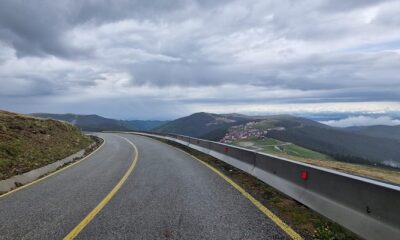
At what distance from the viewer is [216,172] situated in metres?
14.2

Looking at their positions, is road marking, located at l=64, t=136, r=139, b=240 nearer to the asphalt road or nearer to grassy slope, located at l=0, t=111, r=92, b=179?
the asphalt road

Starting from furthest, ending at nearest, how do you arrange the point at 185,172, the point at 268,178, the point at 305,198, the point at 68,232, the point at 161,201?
1. the point at 185,172
2. the point at 268,178
3. the point at 161,201
4. the point at 305,198
5. the point at 68,232

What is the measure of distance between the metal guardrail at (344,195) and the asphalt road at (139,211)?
1.05 meters

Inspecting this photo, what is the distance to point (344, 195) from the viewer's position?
20.2ft

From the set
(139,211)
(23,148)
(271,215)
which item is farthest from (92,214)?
(23,148)

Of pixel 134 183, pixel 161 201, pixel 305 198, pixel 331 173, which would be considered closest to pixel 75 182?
pixel 134 183

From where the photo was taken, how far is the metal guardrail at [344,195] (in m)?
4.95

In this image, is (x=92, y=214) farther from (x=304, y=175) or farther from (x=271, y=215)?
(x=304, y=175)

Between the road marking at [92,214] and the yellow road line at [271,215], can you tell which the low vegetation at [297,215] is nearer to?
the yellow road line at [271,215]

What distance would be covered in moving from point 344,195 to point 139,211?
12.7 ft

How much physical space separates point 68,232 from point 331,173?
15.0 feet

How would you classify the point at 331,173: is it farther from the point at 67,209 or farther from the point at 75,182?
the point at 75,182

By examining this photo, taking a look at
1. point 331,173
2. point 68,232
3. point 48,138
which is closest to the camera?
point 68,232

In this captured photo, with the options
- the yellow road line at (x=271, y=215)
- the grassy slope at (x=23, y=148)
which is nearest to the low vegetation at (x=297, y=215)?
the yellow road line at (x=271, y=215)
